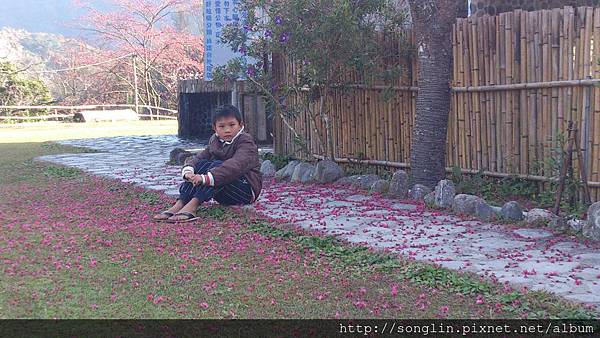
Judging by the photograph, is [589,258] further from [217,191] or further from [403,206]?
[217,191]

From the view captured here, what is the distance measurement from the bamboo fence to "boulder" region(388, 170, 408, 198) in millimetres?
806

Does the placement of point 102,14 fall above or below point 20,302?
above

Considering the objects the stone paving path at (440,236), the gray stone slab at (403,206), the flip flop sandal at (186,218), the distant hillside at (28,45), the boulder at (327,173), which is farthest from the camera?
the distant hillside at (28,45)

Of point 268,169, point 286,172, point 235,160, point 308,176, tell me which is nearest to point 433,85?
point 308,176

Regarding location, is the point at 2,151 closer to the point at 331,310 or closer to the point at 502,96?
the point at 502,96

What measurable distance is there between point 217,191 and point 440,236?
2.13 meters

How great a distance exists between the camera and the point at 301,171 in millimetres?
8680

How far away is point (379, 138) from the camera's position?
28.5 feet

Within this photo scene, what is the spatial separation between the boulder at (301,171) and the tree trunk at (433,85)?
1575mm

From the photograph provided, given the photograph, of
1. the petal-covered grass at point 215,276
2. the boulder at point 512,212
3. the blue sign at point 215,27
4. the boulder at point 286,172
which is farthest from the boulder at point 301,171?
the blue sign at point 215,27

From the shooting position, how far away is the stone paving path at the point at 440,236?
4.38 meters

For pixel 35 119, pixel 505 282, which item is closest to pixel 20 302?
pixel 505 282

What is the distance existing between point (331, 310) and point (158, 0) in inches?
1201

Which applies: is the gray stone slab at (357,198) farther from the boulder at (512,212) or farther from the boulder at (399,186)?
the boulder at (512,212)
